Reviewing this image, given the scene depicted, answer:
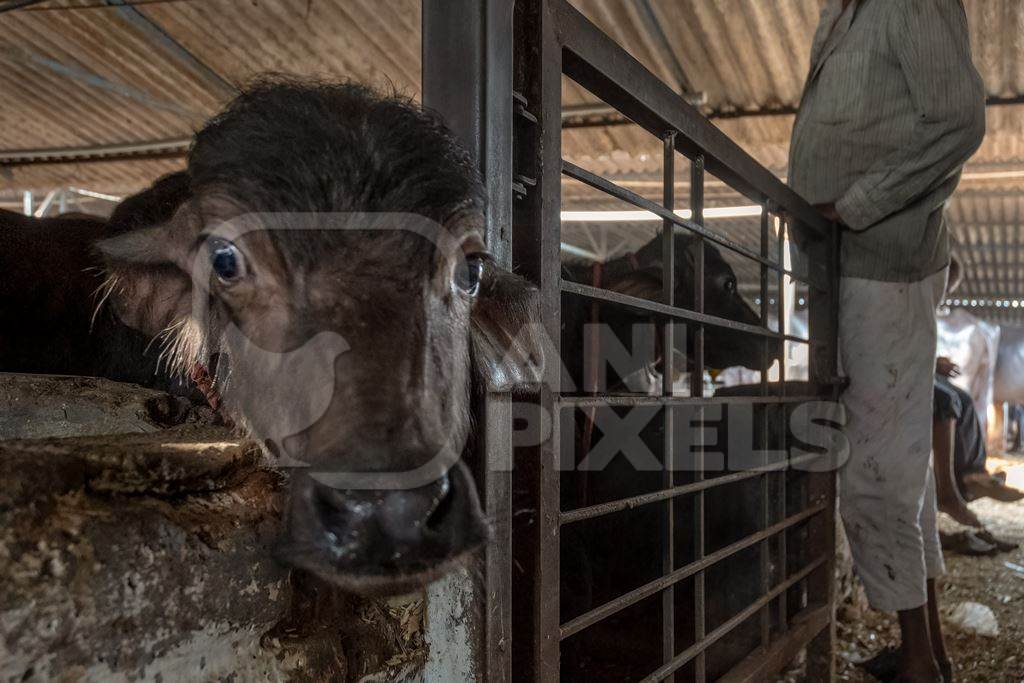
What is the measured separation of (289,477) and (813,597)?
2.84 metres

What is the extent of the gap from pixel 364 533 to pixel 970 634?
3829mm

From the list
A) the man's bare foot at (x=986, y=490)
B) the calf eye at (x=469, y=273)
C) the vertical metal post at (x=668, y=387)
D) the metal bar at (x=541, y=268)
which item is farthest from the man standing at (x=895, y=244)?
the man's bare foot at (x=986, y=490)

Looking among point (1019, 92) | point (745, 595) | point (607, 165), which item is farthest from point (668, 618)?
point (607, 165)

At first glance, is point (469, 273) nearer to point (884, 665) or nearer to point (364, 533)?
point (364, 533)

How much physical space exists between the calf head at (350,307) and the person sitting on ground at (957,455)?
4.87 meters

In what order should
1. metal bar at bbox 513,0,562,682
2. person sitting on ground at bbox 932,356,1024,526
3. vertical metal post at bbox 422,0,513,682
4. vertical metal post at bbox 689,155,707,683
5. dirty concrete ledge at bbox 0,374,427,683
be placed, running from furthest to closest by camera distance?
person sitting on ground at bbox 932,356,1024,526, vertical metal post at bbox 689,155,707,683, metal bar at bbox 513,0,562,682, vertical metal post at bbox 422,0,513,682, dirty concrete ledge at bbox 0,374,427,683

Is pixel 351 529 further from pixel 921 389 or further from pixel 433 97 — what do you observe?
pixel 921 389

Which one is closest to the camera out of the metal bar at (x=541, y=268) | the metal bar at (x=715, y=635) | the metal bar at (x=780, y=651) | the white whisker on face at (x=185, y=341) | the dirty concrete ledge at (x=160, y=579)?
the dirty concrete ledge at (x=160, y=579)

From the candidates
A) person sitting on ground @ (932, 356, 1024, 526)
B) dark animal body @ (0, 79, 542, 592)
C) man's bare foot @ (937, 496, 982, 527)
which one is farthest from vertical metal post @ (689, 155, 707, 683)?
man's bare foot @ (937, 496, 982, 527)

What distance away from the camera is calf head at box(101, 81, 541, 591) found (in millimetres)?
1121

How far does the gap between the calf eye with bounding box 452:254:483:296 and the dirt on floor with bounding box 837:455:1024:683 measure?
2720mm

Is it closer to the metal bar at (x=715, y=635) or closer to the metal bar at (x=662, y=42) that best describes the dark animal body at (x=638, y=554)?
the metal bar at (x=715, y=635)

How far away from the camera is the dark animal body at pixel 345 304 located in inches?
44.5

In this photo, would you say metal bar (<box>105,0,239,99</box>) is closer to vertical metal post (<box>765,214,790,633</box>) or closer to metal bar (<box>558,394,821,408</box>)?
vertical metal post (<box>765,214,790,633</box>)
